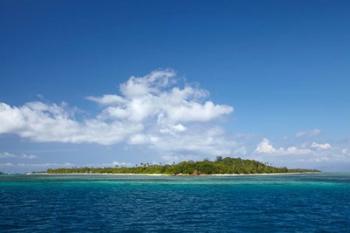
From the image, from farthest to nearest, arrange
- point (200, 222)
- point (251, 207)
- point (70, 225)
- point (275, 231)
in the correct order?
1. point (251, 207)
2. point (200, 222)
3. point (70, 225)
4. point (275, 231)

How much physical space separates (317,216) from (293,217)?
3.28 meters

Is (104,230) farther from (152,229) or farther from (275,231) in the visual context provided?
(275,231)

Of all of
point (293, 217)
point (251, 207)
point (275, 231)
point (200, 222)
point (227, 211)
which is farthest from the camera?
point (251, 207)

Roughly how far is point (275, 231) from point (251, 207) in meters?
18.5

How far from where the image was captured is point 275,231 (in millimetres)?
35469

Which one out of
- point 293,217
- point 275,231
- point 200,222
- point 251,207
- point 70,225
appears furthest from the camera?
point 251,207

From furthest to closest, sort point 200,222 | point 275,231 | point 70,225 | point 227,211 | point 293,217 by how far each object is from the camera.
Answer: point 227,211, point 293,217, point 200,222, point 70,225, point 275,231

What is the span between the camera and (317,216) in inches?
1775

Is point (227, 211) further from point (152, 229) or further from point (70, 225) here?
point (70, 225)

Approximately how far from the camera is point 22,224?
3900 cm

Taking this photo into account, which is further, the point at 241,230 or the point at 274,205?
the point at 274,205

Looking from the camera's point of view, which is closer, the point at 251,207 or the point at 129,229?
the point at 129,229

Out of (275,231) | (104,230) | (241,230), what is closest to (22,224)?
(104,230)

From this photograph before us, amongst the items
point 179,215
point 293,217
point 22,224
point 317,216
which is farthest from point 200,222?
point 22,224
